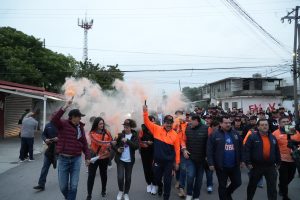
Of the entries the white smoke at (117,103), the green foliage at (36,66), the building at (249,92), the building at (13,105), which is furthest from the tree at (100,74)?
the building at (249,92)

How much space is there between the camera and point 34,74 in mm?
24125

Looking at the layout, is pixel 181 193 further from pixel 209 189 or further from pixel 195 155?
pixel 195 155

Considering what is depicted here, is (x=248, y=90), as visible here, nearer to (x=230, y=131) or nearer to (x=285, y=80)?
(x=285, y=80)

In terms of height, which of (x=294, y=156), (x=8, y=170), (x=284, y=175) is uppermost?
(x=294, y=156)

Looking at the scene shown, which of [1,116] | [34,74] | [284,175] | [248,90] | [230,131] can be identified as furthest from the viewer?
[248,90]

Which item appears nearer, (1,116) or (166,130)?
(166,130)

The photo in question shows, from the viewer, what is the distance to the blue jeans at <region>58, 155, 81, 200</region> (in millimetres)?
5508

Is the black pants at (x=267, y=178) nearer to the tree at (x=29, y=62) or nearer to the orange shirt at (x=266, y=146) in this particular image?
the orange shirt at (x=266, y=146)

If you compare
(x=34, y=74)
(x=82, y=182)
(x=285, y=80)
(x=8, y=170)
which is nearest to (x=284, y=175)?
(x=82, y=182)

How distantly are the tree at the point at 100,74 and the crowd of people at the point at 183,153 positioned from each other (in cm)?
1812

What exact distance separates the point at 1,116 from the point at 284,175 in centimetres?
1676

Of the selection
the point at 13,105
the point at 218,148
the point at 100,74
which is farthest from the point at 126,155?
the point at 100,74

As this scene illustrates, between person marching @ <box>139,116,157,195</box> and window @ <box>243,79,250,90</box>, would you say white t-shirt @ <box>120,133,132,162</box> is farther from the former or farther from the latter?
window @ <box>243,79,250,90</box>

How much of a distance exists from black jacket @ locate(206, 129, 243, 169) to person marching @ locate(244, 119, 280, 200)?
0.15m
